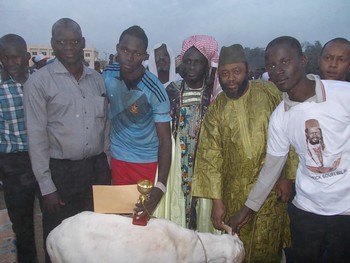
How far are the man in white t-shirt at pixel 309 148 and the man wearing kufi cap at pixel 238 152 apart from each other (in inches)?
7.9

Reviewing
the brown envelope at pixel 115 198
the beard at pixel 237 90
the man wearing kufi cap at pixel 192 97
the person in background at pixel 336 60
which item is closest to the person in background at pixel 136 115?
the man wearing kufi cap at pixel 192 97

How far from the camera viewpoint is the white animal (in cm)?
155

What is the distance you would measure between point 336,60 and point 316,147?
134 centimetres

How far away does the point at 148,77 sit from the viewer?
2.63 m

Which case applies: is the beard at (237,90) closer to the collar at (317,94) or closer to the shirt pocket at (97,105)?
the collar at (317,94)

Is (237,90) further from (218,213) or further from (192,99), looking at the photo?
(218,213)

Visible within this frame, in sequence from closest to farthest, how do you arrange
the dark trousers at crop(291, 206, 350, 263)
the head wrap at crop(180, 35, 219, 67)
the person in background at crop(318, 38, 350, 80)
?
the dark trousers at crop(291, 206, 350, 263), the head wrap at crop(180, 35, 219, 67), the person in background at crop(318, 38, 350, 80)

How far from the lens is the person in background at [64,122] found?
7.57 ft

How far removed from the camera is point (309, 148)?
6.91 feet

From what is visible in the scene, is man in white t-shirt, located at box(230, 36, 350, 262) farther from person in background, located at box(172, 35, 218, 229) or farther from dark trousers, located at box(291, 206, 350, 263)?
person in background, located at box(172, 35, 218, 229)

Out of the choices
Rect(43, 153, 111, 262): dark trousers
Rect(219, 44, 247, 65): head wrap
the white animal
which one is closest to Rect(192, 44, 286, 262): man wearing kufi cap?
Rect(219, 44, 247, 65): head wrap

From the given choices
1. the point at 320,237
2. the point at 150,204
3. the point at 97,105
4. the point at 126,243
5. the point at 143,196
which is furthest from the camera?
the point at 97,105

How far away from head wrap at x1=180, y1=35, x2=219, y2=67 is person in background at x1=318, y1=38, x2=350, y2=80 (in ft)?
3.11

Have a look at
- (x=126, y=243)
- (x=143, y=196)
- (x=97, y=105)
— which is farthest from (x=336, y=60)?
(x=126, y=243)
